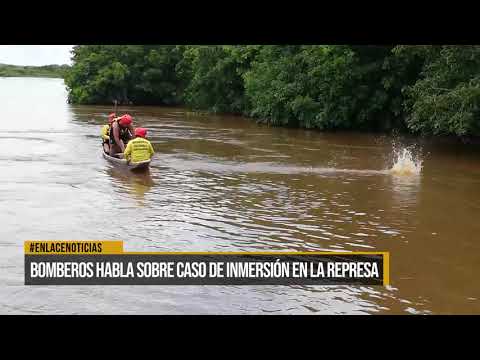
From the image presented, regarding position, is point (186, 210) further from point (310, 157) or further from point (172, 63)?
point (172, 63)

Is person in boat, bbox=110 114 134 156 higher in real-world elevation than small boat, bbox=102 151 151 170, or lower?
higher

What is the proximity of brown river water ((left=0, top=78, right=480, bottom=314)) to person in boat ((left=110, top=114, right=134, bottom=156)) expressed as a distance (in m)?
0.88

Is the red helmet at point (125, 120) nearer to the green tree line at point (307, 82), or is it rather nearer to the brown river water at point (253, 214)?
the brown river water at point (253, 214)

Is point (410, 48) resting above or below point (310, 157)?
above

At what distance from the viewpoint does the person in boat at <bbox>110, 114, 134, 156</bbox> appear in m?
20.8

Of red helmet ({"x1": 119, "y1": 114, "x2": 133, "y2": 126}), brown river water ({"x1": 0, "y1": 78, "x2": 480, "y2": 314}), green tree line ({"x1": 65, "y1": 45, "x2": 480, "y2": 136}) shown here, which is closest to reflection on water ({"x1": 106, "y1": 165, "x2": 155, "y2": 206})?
brown river water ({"x1": 0, "y1": 78, "x2": 480, "y2": 314})

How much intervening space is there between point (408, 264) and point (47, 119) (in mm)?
32330

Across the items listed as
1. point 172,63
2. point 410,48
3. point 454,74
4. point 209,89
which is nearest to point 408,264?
point 454,74

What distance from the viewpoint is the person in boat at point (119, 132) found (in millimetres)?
20828

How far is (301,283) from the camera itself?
9.40 meters

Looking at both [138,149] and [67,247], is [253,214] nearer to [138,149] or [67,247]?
[67,247]

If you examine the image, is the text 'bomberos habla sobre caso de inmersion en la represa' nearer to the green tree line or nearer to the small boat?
the small boat
